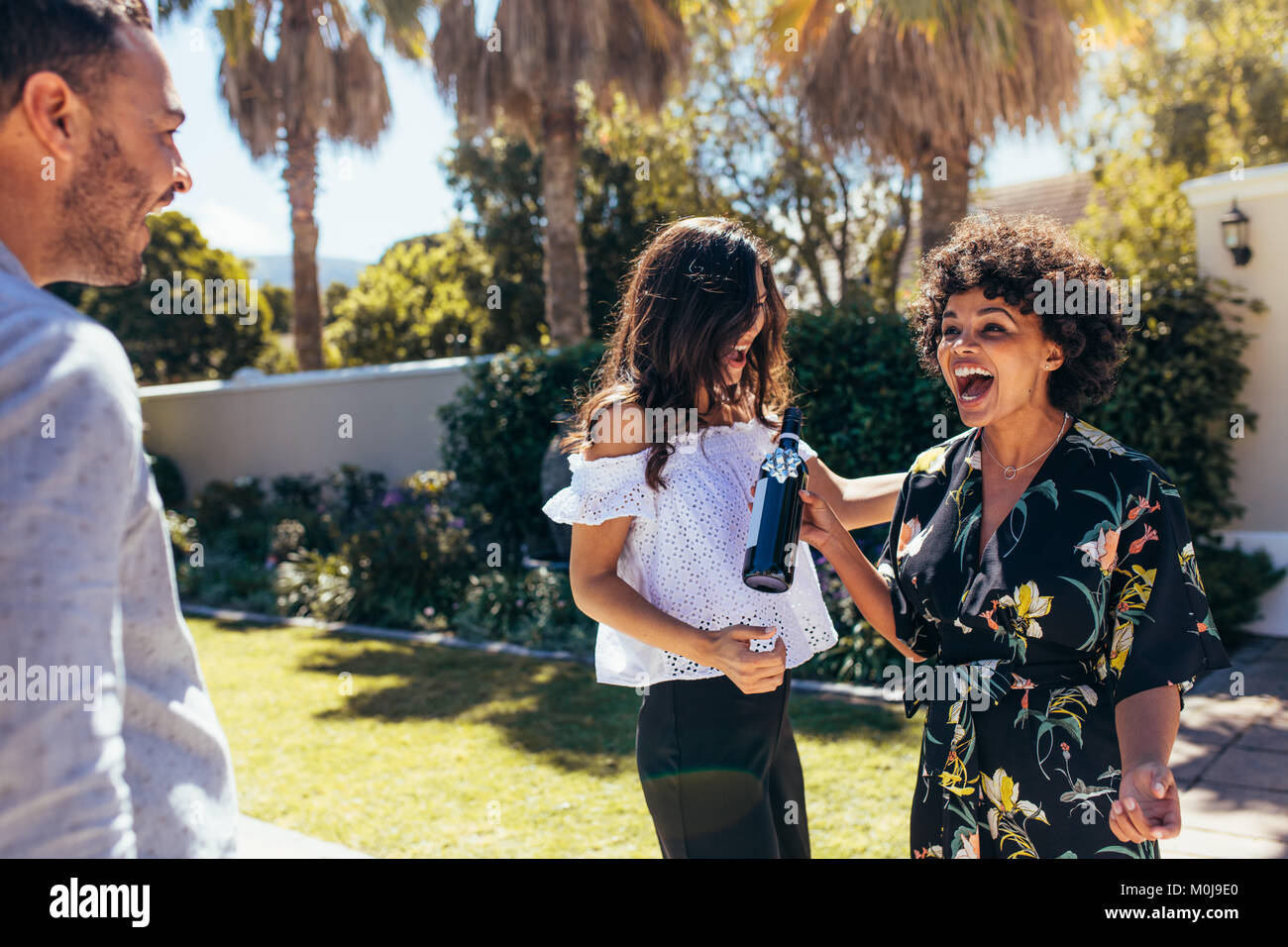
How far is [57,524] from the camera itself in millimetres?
949

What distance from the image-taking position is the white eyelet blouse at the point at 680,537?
225 centimetres

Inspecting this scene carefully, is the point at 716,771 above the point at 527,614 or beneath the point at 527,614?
above

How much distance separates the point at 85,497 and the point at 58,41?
0.56m

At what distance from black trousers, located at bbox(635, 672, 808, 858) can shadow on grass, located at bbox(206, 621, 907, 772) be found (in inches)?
126

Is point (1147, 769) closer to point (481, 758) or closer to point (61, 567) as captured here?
point (61, 567)

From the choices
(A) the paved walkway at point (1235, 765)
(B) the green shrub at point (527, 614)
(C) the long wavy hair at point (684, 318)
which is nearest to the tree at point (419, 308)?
(B) the green shrub at point (527, 614)

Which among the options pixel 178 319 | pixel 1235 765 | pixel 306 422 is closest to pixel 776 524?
pixel 1235 765

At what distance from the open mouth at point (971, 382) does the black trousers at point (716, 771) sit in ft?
2.73

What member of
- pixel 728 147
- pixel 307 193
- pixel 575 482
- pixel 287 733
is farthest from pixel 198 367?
pixel 575 482

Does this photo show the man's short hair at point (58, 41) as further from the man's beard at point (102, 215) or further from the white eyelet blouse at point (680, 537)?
the white eyelet blouse at point (680, 537)

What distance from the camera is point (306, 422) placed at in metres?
14.7

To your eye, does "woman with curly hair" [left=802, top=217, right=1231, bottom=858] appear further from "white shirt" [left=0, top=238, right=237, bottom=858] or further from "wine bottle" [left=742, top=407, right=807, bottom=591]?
"white shirt" [left=0, top=238, right=237, bottom=858]
